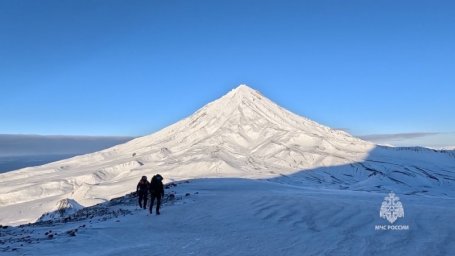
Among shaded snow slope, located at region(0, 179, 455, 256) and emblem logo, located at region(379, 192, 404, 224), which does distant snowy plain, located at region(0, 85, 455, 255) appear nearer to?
shaded snow slope, located at region(0, 179, 455, 256)

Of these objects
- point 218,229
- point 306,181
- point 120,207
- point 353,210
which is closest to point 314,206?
point 353,210

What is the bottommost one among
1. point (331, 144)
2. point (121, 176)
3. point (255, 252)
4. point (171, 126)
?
point (255, 252)

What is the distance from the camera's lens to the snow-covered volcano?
108 meters

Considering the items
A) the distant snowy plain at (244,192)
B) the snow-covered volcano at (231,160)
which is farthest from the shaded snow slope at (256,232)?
the snow-covered volcano at (231,160)

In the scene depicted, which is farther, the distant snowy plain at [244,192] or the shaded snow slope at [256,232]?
the distant snowy plain at [244,192]

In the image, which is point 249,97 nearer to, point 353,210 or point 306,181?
point 306,181

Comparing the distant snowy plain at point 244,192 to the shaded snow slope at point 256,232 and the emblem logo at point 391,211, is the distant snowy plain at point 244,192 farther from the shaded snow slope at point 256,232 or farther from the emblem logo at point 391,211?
the emblem logo at point 391,211

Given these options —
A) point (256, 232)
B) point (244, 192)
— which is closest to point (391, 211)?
point (256, 232)

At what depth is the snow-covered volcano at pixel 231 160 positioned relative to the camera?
108 m

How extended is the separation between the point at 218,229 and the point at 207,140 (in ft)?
419

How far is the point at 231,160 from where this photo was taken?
123 metres

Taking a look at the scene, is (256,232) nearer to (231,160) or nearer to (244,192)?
(244,192)

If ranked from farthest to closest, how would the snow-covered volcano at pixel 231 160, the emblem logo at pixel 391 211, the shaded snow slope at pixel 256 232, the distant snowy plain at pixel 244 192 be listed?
1. the snow-covered volcano at pixel 231 160
2. the emblem logo at pixel 391 211
3. the distant snowy plain at pixel 244 192
4. the shaded snow slope at pixel 256 232

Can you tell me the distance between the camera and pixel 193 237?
17.5 m
